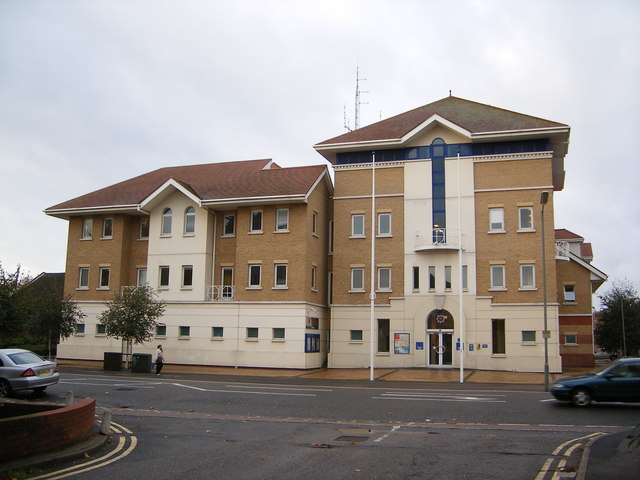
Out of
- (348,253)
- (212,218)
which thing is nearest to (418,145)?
(348,253)

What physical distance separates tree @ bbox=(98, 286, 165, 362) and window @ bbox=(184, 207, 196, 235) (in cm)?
552

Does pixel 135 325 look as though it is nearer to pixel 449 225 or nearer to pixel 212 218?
pixel 212 218

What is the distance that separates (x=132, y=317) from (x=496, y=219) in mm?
21112

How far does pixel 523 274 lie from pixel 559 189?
13.6 meters

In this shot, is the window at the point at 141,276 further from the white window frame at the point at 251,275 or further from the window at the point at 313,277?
the window at the point at 313,277


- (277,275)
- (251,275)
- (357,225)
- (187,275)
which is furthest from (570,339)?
(187,275)

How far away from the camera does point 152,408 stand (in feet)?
58.9

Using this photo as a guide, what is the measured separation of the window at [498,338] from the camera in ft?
113

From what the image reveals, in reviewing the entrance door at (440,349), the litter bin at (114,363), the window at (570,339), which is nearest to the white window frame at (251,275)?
the litter bin at (114,363)

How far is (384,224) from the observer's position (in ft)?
123

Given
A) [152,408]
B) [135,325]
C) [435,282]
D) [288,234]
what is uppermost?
[288,234]

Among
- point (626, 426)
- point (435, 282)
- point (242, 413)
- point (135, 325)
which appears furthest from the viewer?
point (435, 282)

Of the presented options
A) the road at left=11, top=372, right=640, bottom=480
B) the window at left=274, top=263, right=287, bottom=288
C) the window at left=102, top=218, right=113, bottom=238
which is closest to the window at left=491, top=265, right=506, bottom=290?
the road at left=11, top=372, right=640, bottom=480

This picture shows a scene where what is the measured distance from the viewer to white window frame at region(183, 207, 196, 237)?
1510 inches
